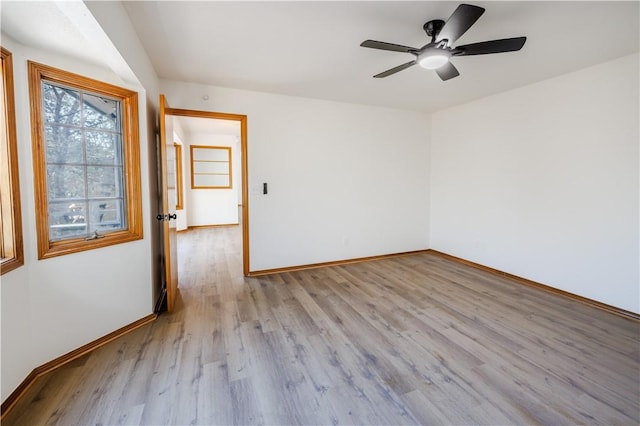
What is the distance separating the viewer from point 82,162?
2051 millimetres

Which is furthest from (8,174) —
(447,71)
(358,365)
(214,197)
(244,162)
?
(214,197)

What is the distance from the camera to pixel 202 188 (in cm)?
738

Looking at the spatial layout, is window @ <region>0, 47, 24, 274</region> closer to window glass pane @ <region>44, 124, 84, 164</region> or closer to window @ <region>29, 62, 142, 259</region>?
window @ <region>29, 62, 142, 259</region>

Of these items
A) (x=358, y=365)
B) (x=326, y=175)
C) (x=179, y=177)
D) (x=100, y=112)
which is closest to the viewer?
(x=358, y=365)

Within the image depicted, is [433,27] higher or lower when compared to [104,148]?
higher

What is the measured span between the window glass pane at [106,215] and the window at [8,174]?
537 millimetres

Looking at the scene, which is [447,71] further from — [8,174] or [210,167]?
[210,167]

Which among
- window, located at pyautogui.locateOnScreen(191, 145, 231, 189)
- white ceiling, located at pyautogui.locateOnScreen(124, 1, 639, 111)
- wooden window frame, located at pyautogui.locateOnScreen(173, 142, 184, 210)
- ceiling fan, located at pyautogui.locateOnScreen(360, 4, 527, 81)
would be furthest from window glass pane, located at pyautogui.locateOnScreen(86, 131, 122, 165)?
window, located at pyautogui.locateOnScreen(191, 145, 231, 189)

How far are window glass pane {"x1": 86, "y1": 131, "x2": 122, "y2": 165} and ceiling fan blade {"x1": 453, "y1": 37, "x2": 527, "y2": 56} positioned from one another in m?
2.76

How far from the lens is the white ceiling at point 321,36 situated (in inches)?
69.5

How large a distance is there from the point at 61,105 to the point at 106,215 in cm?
84

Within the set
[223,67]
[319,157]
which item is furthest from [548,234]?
[223,67]

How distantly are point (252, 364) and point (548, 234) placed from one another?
11.6ft

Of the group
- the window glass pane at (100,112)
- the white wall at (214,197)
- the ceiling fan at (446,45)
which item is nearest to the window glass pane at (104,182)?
the window glass pane at (100,112)
